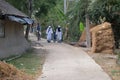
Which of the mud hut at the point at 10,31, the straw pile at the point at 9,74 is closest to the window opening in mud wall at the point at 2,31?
the mud hut at the point at 10,31

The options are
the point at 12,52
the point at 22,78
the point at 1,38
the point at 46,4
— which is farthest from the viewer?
the point at 46,4

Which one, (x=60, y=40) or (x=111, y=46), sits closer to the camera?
(x=111, y=46)

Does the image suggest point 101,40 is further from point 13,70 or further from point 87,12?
point 13,70

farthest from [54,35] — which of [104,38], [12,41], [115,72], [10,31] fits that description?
[115,72]

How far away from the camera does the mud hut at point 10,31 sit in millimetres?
21406

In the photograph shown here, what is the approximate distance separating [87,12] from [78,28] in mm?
7866

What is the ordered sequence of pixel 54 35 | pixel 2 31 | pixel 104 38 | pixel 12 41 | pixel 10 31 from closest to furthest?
1. pixel 2 31
2. pixel 10 31
3. pixel 12 41
4. pixel 104 38
5. pixel 54 35

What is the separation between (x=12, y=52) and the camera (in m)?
23.6

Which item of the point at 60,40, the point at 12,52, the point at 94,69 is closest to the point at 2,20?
the point at 12,52

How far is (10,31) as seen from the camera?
935 inches

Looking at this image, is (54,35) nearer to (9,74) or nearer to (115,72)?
(115,72)

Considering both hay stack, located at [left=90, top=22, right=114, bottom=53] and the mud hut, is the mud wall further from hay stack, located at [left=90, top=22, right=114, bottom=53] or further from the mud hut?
hay stack, located at [left=90, top=22, right=114, bottom=53]

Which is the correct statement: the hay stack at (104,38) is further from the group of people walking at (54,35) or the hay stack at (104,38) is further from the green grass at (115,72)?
the group of people walking at (54,35)

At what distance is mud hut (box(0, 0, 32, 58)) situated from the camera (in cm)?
2141
